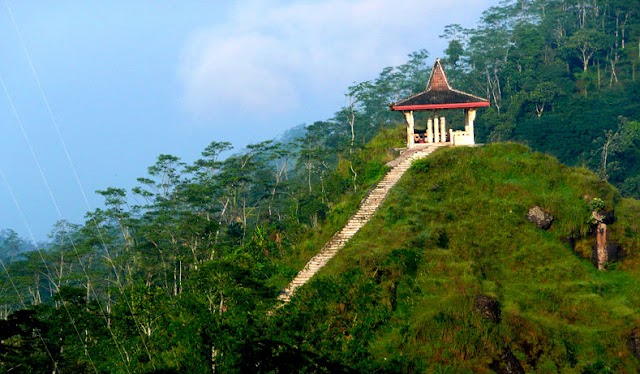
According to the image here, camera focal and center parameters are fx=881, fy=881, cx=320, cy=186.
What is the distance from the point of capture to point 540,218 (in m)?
28.2

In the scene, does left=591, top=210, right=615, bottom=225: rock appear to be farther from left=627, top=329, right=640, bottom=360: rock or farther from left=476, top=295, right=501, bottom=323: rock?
left=476, top=295, right=501, bottom=323: rock

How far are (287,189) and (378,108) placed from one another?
57.7ft

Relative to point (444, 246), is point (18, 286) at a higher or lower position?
lower

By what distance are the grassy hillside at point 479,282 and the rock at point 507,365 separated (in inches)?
1.3

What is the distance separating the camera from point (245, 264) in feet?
79.2

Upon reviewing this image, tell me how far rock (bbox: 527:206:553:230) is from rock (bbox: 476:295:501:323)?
517 centimetres

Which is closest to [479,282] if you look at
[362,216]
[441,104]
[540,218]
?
[540,218]

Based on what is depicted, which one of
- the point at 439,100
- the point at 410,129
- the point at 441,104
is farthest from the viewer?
the point at 410,129

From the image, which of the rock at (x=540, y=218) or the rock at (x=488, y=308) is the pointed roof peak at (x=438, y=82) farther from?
A: the rock at (x=488, y=308)

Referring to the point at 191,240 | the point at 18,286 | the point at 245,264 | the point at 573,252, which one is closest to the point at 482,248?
the point at 573,252

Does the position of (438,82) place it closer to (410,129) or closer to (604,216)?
(410,129)

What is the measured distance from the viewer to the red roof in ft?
110

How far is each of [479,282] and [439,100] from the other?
1062 cm

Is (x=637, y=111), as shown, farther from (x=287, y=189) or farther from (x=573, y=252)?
(x=573, y=252)
